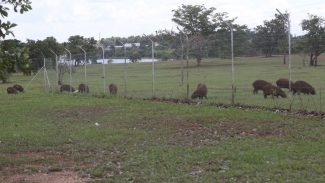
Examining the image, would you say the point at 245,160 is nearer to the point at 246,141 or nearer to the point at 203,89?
the point at 246,141

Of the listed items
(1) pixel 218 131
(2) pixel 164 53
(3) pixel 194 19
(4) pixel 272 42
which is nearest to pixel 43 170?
(1) pixel 218 131

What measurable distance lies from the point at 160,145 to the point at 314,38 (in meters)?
11.1

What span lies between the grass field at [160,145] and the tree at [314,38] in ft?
6.26

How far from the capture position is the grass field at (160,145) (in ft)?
28.1

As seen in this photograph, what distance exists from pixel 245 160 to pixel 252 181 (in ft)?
4.98

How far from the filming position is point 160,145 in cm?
→ 1142

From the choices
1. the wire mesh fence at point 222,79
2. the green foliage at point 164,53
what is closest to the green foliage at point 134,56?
the wire mesh fence at point 222,79

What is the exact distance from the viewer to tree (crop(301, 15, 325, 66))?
65.4ft

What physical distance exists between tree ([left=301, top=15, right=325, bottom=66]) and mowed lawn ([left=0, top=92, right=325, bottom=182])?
4747 mm

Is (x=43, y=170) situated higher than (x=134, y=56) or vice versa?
(x=134, y=56)

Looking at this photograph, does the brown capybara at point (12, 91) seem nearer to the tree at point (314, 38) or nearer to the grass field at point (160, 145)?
the grass field at point (160, 145)

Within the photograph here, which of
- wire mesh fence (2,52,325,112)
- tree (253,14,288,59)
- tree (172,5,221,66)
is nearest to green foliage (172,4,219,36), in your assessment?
tree (172,5,221,66)

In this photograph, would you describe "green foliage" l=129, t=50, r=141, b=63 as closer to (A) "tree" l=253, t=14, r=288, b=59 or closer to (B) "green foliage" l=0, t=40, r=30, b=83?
(A) "tree" l=253, t=14, r=288, b=59

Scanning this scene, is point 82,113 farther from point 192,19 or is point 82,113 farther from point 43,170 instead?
point 192,19
